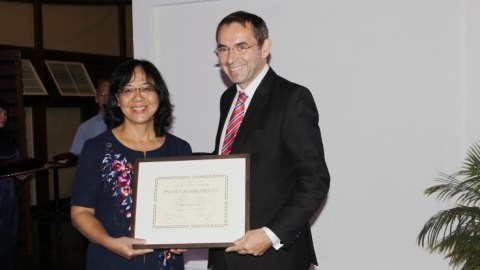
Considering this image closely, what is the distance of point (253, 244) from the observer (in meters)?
2.10

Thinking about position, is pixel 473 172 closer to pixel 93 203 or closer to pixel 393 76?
pixel 393 76

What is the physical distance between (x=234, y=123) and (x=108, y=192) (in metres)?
0.57

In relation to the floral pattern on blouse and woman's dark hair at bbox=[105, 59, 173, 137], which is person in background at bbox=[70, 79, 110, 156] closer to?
woman's dark hair at bbox=[105, 59, 173, 137]

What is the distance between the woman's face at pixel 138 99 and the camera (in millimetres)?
2324

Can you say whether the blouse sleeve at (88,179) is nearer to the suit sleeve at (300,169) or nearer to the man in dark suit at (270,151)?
the man in dark suit at (270,151)

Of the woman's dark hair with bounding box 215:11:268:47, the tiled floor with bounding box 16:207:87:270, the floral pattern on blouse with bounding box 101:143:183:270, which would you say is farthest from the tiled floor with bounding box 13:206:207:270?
the woman's dark hair with bounding box 215:11:268:47

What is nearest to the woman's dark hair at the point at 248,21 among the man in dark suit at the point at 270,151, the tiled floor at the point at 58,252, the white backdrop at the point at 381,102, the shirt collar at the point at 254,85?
the man in dark suit at the point at 270,151

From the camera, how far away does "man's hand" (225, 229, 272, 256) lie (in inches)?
82.0

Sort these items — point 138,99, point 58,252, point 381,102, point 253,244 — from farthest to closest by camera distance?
point 58,252, point 381,102, point 138,99, point 253,244

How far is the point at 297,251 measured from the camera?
2.35m

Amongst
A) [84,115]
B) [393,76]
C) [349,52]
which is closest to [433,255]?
[393,76]

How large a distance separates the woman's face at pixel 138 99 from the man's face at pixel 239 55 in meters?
0.32

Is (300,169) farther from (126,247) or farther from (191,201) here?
(126,247)

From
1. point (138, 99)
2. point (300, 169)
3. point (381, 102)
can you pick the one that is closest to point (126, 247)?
point (138, 99)
